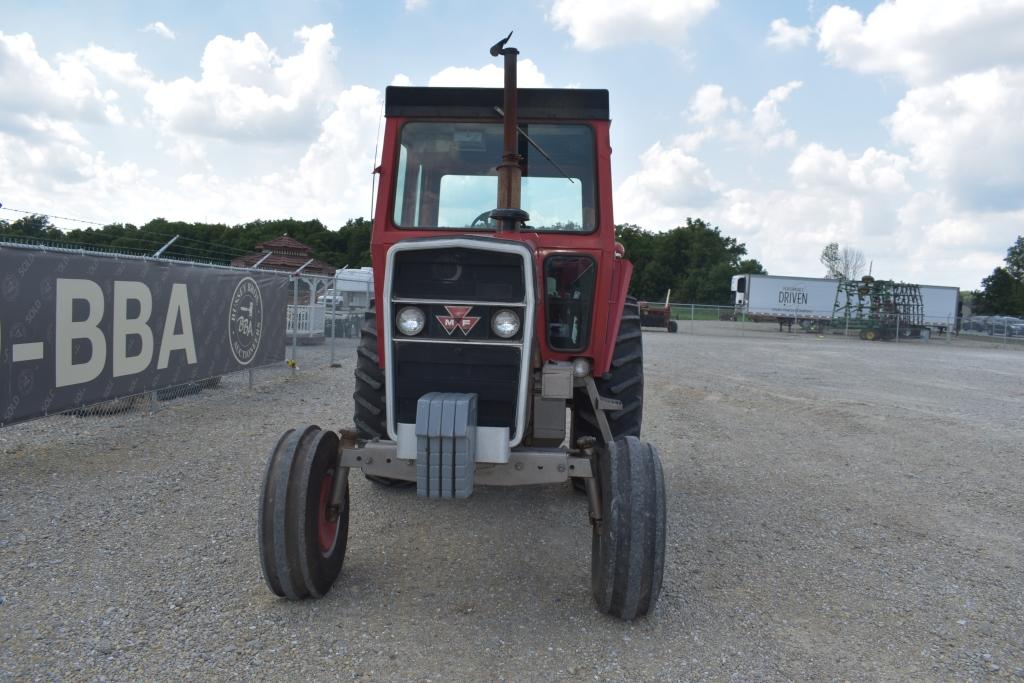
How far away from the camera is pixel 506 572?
158 inches

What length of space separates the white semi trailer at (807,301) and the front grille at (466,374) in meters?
35.7

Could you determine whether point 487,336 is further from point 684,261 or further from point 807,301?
point 684,261

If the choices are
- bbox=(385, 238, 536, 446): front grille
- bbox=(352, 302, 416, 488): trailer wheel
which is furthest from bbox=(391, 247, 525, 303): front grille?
bbox=(352, 302, 416, 488): trailer wheel

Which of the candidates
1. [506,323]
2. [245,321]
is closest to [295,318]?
[245,321]

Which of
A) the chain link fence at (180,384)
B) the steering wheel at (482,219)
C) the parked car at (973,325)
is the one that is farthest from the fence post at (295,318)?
the parked car at (973,325)

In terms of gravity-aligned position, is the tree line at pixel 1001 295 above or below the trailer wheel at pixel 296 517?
above

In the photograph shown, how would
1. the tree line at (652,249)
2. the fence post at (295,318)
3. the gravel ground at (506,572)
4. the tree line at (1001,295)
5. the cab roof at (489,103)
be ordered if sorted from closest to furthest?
the gravel ground at (506,572)
the cab roof at (489,103)
the fence post at (295,318)
the tree line at (652,249)
the tree line at (1001,295)

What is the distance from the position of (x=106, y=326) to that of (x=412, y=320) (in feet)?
15.1

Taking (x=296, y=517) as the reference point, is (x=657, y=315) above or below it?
above

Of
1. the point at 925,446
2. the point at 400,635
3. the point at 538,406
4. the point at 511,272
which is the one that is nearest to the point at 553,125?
the point at 511,272

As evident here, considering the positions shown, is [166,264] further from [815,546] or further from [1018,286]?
[1018,286]

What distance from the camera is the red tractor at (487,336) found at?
3.33m

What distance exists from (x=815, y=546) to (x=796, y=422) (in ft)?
16.2

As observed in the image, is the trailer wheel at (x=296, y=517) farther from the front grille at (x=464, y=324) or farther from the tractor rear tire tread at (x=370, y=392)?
the tractor rear tire tread at (x=370, y=392)
